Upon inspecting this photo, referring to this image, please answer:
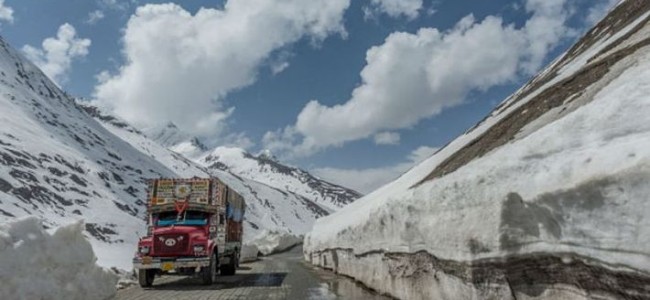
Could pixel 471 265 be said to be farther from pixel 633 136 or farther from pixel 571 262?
pixel 633 136

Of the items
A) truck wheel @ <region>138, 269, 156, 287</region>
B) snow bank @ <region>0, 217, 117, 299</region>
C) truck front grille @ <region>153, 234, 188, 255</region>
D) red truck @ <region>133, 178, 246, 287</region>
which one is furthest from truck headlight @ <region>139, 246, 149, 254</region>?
snow bank @ <region>0, 217, 117, 299</region>

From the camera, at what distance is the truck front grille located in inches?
811

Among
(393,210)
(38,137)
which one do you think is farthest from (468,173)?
→ (38,137)

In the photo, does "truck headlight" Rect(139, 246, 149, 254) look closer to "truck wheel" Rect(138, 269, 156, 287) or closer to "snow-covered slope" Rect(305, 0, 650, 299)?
"truck wheel" Rect(138, 269, 156, 287)

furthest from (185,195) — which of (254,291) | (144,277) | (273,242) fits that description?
(273,242)

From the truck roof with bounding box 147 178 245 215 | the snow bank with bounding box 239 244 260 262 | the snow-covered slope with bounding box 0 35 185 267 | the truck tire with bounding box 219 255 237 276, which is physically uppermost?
the snow-covered slope with bounding box 0 35 185 267

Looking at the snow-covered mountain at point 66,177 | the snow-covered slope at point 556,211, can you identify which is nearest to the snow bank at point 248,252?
the snow-covered mountain at point 66,177

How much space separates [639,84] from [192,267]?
16085mm

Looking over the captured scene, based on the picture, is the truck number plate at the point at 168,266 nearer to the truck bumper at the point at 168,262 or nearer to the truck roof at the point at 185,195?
the truck bumper at the point at 168,262

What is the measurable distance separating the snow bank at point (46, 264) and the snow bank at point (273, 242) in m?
61.3

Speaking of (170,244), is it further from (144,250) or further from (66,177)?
(66,177)

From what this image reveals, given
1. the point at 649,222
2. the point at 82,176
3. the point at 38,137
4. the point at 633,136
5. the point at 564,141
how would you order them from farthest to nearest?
the point at 38,137 → the point at 82,176 → the point at 564,141 → the point at 633,136 → the point at 649,222

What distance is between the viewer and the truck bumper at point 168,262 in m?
20.0

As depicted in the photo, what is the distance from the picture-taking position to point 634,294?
628 centimetres
